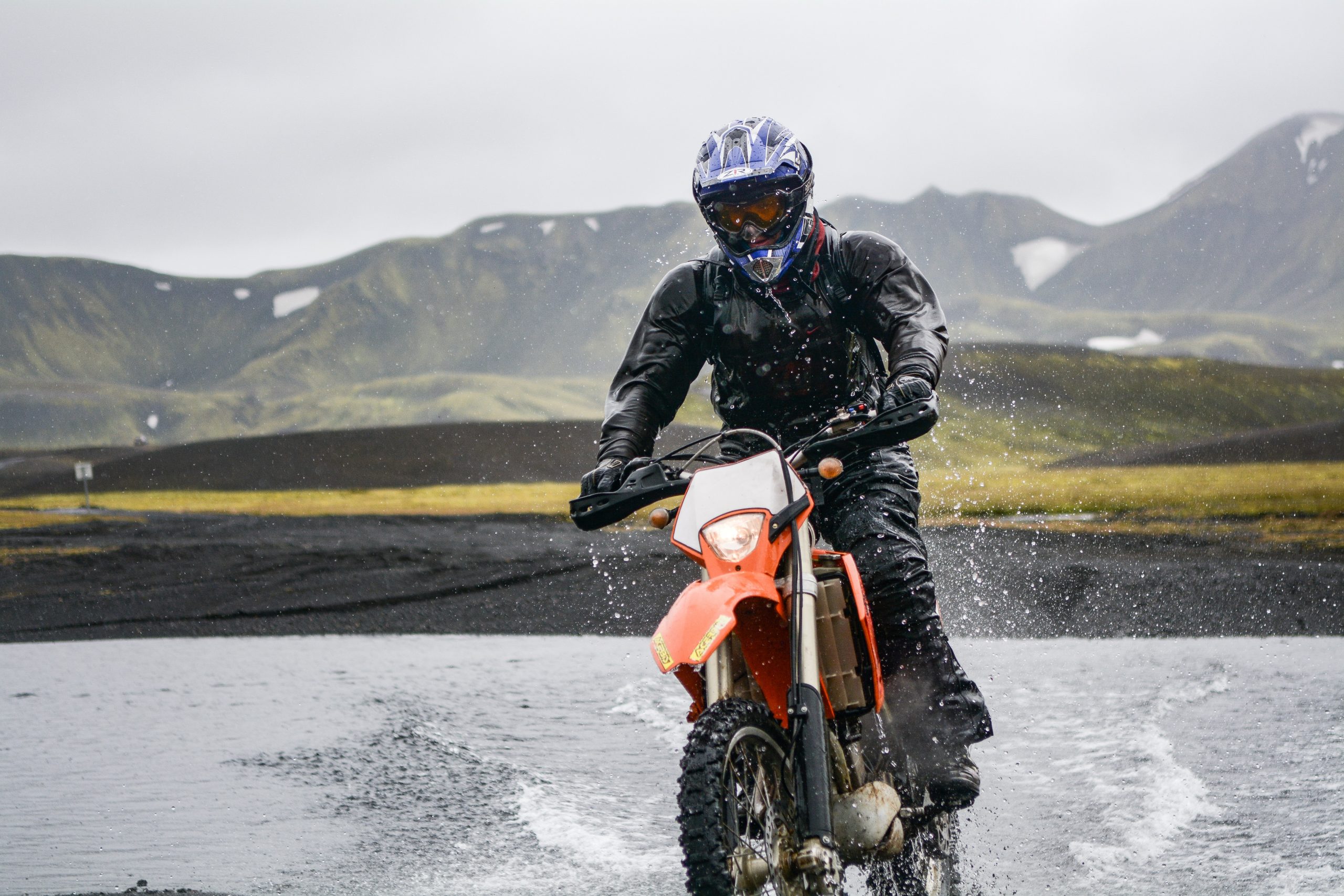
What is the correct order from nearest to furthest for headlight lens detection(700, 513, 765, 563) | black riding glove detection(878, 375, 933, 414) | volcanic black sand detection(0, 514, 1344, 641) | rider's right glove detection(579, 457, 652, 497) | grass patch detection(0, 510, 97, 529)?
headlight lens detection(700, 513, 765, 563) → black riding glove detection(878, 375, 933, 414) → rider's right glove detection(579, 457, 652, 497) → volcanic black sand detection(0, 514, 1344, 641) → grass patch detection(0, 510, 97, 529)

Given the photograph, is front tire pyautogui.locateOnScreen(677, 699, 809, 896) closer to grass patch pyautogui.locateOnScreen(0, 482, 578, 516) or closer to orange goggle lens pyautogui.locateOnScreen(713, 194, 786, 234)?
orange goggle lens pyautogui.locateOnScreen(713, 194, 786, 234)

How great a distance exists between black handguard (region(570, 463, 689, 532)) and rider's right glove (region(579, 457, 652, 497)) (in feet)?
0.11

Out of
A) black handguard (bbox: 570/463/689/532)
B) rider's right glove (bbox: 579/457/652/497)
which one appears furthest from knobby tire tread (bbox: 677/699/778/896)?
rider's right glove (bbox: 579/457/652/497)

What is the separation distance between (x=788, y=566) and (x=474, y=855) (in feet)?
8.08

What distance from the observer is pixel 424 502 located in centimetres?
3881

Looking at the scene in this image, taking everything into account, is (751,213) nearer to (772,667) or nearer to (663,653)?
(772,667)

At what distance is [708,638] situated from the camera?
3455mm

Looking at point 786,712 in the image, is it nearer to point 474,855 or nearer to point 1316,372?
point 474,855

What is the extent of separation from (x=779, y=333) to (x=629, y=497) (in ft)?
3.72

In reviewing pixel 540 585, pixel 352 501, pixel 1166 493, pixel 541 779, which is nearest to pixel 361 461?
pixel 352 501

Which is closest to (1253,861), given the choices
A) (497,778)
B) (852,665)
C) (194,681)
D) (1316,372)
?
(852,665)

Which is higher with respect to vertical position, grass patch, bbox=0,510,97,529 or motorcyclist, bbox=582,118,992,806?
motorcyclist, bbox=582,118,992,806

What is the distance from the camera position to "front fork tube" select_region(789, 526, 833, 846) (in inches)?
139

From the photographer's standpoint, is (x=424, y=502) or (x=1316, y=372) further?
(x=1316, y=372)
